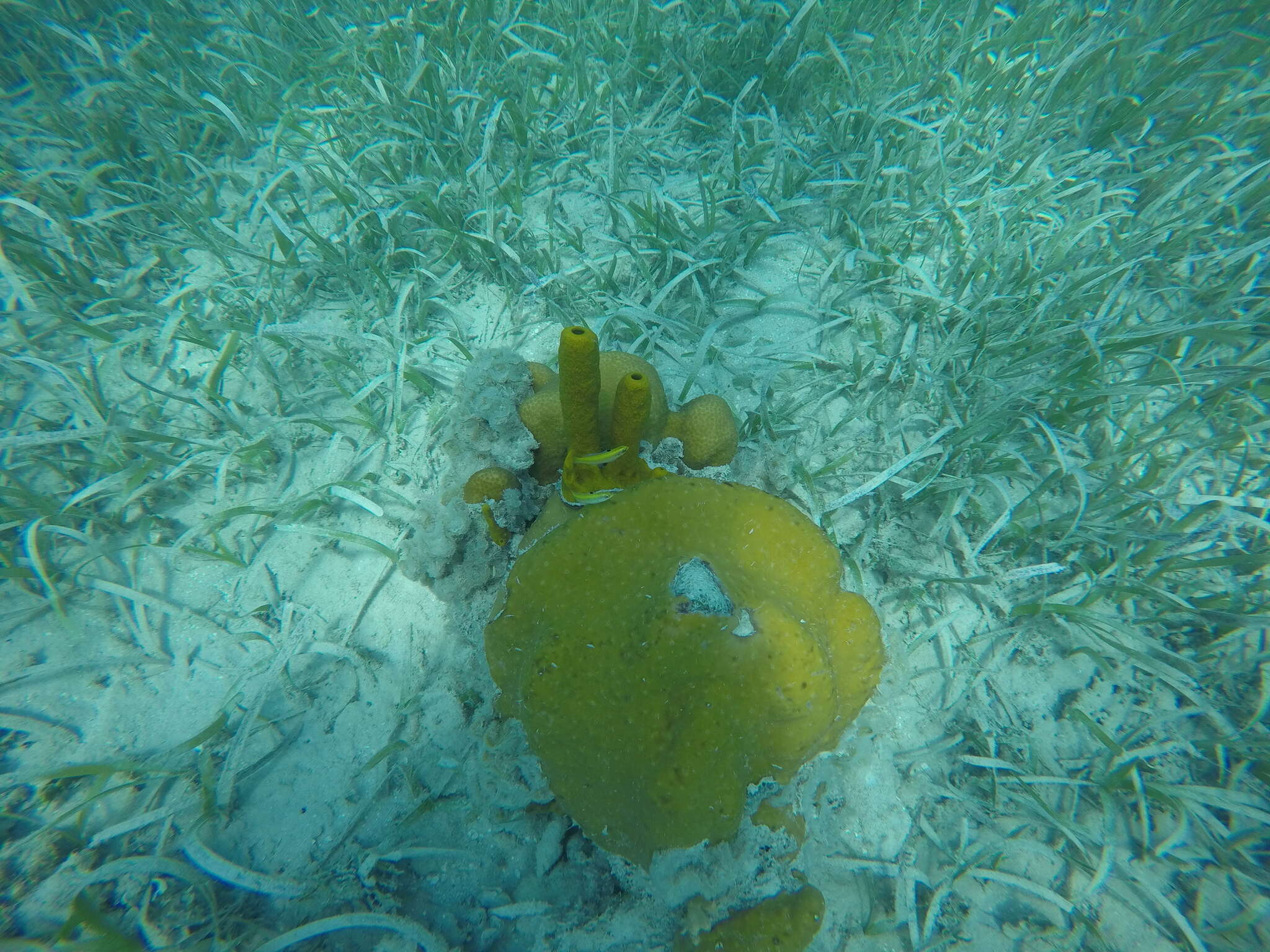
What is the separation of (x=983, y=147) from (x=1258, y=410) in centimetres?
247

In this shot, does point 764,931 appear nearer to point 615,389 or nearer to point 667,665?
point 667,665

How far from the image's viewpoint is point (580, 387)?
1786 millimetres

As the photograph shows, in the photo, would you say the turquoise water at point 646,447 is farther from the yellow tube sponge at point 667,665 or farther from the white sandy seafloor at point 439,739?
the yellow tube sponge at point 667,665

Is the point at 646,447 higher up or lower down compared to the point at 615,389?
lower down

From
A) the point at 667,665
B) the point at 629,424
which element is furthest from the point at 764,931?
the point at 629,424

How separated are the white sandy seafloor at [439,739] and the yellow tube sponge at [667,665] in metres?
0.27

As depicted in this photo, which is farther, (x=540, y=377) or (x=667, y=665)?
(x=540, y=377)

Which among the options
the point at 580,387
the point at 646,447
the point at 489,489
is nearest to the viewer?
the point at 580,387

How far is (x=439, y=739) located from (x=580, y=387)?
169 centimetres

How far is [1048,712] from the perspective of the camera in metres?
2.39

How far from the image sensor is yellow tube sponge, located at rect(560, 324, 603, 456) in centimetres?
165

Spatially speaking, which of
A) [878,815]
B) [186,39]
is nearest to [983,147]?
[878,815]

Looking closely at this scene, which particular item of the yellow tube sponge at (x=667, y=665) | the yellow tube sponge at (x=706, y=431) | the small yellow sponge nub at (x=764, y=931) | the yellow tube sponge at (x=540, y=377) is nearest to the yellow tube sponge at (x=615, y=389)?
the yellow tube sponge at (x=706, y=431)

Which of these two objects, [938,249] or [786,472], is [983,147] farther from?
[786,472]
